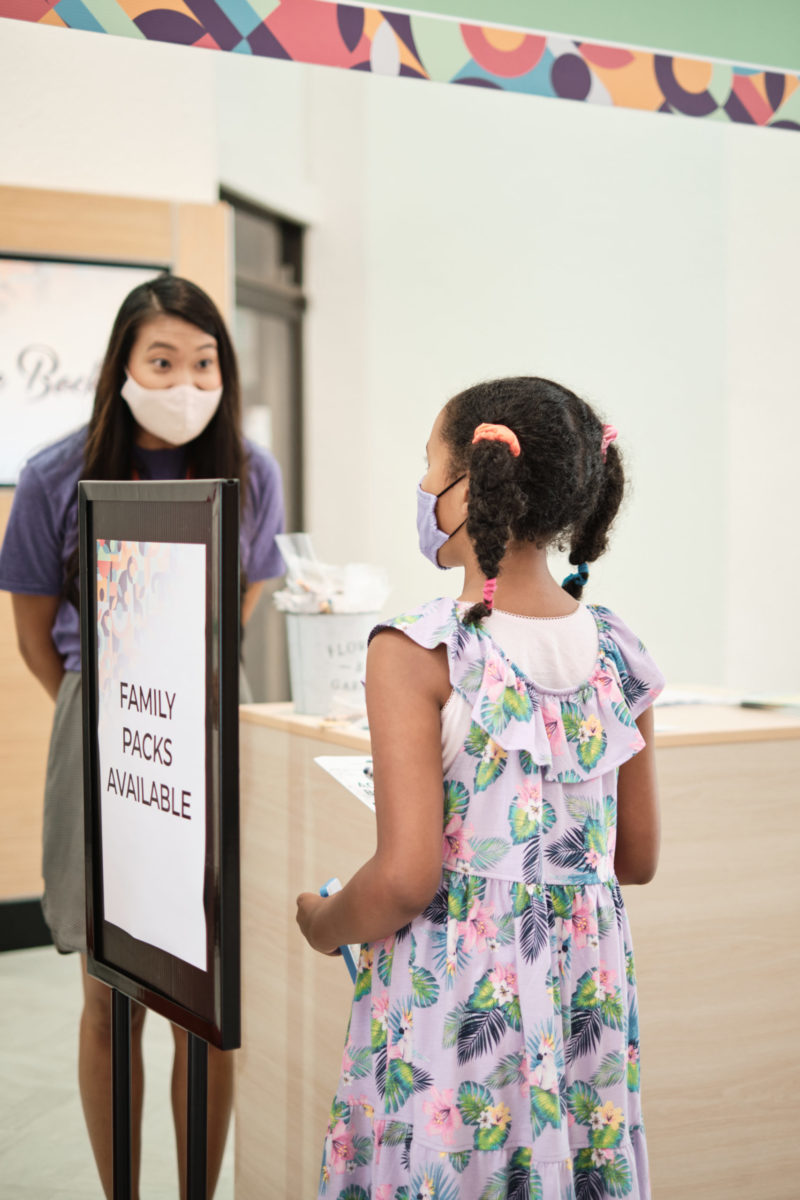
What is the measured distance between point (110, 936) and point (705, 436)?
8.25 feet

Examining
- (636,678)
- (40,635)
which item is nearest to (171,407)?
(40,635)

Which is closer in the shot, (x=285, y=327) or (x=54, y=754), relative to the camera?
(x=54, y=754)

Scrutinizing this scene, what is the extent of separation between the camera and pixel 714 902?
1821 mm

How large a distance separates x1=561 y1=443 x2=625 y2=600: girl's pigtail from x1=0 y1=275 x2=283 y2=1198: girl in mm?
939

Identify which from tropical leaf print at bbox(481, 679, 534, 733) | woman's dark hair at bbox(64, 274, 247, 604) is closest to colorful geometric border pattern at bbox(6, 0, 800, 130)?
woman's dark hair at bbox(64, 274, 247, 604)

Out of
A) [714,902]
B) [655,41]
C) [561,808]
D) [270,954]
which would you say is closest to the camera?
[561,808]

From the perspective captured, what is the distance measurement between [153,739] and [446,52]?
137 centimetres

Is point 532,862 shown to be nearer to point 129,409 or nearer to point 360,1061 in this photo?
point 360,1061

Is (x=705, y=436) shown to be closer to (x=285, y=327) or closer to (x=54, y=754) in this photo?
(x=54, y=754)

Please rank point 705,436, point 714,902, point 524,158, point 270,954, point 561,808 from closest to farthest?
1. point 561,808
2. point 714,902
3. point 270,954
4. point 705,436
5. point 524,158

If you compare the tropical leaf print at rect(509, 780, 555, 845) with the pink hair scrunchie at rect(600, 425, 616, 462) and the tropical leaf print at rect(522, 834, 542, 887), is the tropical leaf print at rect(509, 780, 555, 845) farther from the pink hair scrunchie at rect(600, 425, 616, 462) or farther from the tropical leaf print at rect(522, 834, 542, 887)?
the pink hair scrunchie at rect(600, 425, 616, 462)

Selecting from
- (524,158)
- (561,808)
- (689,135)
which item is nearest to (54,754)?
(561,808)

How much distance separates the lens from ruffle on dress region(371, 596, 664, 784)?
1.12 meters

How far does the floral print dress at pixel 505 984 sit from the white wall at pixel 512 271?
0.35 metres
